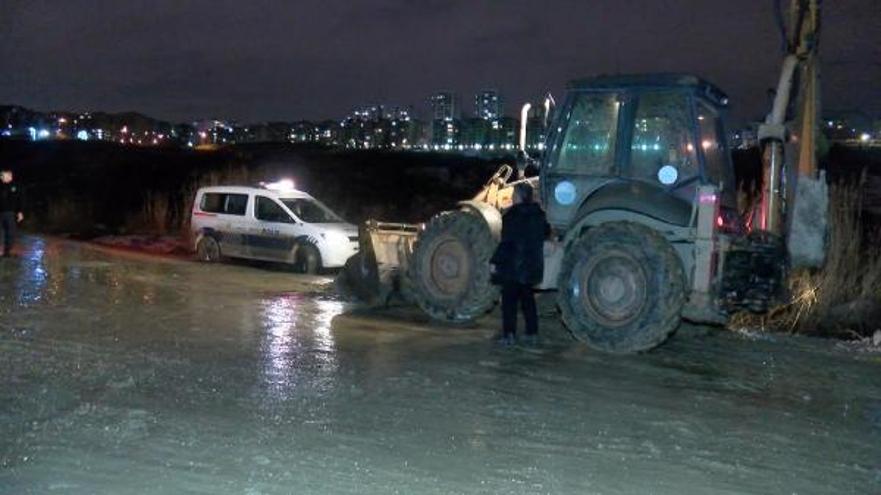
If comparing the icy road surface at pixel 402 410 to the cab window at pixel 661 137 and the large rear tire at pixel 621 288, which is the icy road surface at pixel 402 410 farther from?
the cab window at pixel 661 137

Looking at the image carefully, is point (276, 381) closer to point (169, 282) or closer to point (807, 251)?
point (807, 251)

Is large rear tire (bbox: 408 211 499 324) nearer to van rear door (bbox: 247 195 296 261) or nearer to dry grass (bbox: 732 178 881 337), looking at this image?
dry grass (bbox: 732 178 881 337)

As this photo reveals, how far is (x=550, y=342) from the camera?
37.4ft

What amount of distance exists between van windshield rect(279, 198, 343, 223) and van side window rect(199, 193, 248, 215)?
1.12 m

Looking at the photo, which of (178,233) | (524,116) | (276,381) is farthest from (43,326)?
(178,233)

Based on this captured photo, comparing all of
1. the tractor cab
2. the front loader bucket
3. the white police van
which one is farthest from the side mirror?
the white police van

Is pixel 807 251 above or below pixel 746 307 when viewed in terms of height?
above

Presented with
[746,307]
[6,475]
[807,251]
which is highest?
[807,251]

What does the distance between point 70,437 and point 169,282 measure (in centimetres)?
984

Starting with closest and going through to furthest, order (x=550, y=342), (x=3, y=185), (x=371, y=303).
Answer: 1. (x=550, y=342)
2. (x=371, y=303)
3. (x=3, y=185)

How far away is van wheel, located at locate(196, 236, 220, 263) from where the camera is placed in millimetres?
20875

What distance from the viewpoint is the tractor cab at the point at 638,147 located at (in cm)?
1066

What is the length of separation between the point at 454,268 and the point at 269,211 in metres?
8.70

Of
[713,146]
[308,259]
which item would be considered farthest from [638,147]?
[308,259]
